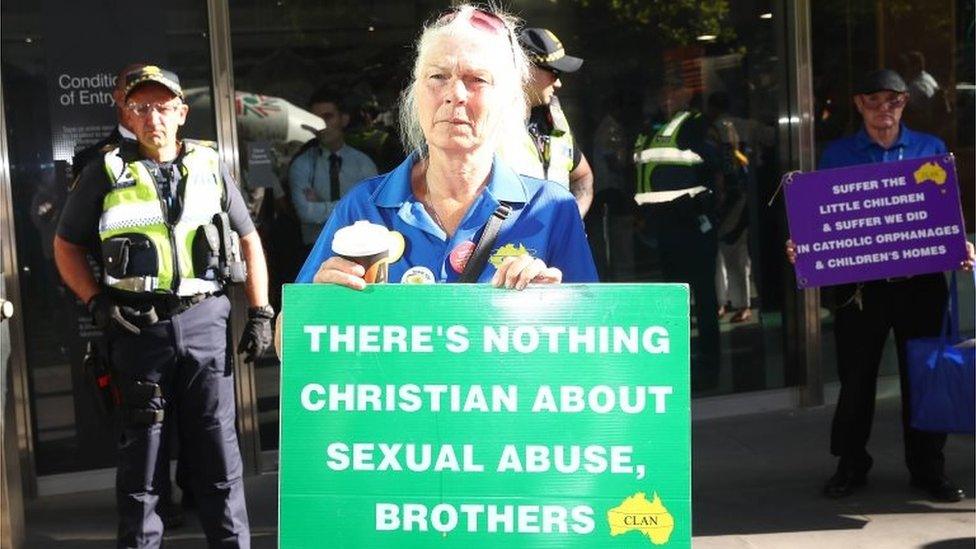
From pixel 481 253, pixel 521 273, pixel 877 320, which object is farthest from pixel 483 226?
pixel 877 320

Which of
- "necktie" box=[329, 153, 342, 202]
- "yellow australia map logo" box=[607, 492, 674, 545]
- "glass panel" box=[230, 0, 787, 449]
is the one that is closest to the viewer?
"yellow australia map logo" box=[607, 492, 674, 545]

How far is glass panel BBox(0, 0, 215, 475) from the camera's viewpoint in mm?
6309

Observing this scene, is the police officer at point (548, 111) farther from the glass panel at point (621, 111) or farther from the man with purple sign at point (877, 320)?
the glass panel at point (621, 111)

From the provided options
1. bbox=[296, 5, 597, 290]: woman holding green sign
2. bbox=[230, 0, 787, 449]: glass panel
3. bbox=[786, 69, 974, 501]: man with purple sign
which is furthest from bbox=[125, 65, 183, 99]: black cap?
bbox=[786, 69, 974, 501]: man with purple sign

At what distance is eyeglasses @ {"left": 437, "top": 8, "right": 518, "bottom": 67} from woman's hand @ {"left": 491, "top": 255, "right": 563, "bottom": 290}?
1.62 ft

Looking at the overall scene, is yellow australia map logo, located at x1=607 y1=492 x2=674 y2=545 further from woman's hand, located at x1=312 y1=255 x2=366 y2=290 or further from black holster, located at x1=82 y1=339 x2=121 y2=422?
A: black holster, located at x1=82 y1=339 x2=121 y2=422

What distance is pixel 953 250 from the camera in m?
5.62

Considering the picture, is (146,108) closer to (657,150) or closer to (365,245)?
(365,245)

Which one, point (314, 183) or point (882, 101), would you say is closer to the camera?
point (882, 101)

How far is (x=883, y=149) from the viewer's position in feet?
19.2

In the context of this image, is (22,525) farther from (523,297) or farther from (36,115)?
(523,297)

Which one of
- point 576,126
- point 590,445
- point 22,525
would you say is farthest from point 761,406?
point 590,445

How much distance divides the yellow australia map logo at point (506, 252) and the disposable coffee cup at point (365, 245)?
0.82ft

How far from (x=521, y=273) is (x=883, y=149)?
3740mm
